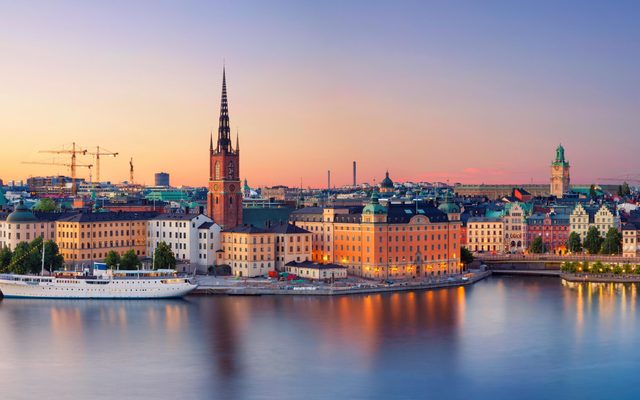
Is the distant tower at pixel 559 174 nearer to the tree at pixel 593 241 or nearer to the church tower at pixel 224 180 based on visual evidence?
the tree at pixel 593 241

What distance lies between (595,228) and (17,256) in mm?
28899

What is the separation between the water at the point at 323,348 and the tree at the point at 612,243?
13.0 m

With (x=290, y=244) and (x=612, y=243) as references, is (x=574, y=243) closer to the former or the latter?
(x=612, y=243)

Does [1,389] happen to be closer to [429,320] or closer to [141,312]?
[141,312]

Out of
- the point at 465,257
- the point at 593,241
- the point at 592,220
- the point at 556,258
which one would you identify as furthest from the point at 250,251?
the point at 592,220

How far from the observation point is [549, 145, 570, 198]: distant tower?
324ft

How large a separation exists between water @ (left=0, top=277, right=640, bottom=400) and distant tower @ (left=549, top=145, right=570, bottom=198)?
191 feet

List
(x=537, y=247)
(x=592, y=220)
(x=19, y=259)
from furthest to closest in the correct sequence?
(x=592, y=220) → (x=537, y=247) → (x=19, y=259)

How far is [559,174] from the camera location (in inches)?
3903

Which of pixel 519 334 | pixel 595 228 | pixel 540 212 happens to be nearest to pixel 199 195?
pixel 540 212

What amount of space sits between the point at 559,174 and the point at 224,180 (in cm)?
5567

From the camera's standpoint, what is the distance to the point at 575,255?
54438 millimetres

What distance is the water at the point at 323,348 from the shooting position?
26.3 metres

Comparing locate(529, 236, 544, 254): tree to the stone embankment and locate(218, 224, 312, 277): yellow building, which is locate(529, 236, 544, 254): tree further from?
locate(218, 224, 312, 277): yellow building
